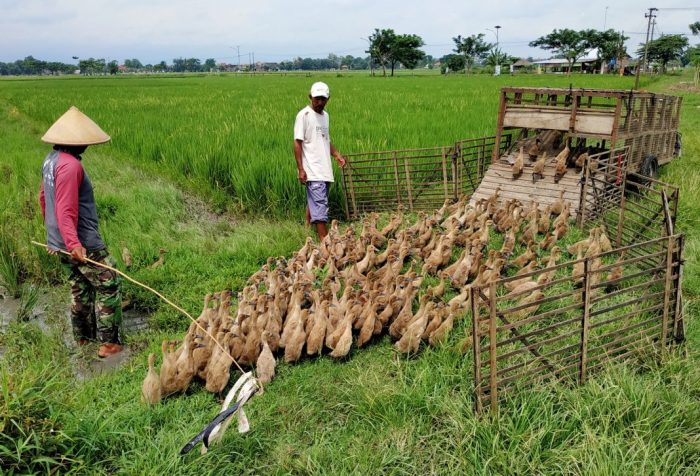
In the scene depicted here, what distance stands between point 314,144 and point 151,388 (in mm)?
3484

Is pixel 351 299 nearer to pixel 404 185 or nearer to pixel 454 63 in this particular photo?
pixel 404 185

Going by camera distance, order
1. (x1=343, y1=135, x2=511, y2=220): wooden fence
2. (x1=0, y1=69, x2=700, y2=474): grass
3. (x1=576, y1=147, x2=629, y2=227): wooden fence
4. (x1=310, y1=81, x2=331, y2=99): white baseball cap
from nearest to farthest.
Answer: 1. (x1=0, y1=69, x2=700, y2=474): grass
2. (x1=310, y1=81, x2=331, y2=99): white baseball cap
3. (x1=576, y1=147, x2=629, y2=227): wooden fence
4. (x1=343, y1=135, x2=511, y2=220): wooden fence

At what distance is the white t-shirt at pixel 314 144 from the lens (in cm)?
585

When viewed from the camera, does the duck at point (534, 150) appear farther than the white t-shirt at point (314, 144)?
Yes

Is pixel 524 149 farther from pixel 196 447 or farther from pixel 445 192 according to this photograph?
pixel 196 447

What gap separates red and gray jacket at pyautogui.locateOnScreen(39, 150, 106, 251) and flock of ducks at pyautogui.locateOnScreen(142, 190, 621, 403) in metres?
1.13

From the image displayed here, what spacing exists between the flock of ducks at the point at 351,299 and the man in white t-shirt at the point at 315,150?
553mm

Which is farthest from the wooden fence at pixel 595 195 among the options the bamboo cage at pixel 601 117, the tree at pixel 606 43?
the tree at pixel 606 43

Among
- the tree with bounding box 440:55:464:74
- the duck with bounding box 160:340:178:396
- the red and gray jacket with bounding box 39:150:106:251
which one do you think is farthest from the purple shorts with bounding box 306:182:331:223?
the tree with bounding box 440:55:464:74

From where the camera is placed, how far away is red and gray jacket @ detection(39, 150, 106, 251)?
3.74 metres

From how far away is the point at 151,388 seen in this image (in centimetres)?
325

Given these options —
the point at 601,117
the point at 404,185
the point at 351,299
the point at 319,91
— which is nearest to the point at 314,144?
the point at 319,91

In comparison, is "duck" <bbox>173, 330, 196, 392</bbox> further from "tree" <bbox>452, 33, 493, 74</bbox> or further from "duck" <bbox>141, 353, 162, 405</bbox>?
"tree" <bbox>452, 33, 493, 74</bbox>

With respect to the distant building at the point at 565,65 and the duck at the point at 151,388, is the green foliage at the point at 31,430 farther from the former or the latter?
the distant building at the point at 565,65
